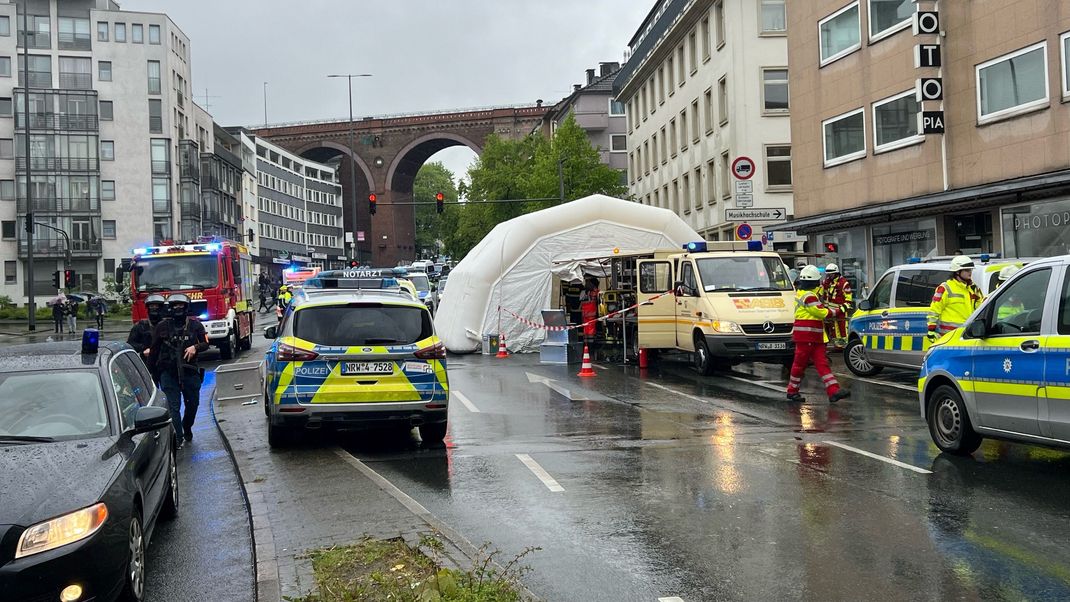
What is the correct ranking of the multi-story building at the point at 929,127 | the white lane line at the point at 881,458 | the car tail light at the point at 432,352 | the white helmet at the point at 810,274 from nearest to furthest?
the white lane line at the point at 881,458
the car tail light at the point at 432,352
the white helmet at the point at 810,274
the multi-story building at the point at 929,127

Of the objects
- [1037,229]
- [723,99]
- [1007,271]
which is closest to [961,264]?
[1007,271]

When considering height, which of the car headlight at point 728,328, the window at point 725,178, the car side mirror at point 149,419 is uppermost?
the window at point 725,178

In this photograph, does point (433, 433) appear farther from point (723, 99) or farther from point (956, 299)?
point (723, 99)

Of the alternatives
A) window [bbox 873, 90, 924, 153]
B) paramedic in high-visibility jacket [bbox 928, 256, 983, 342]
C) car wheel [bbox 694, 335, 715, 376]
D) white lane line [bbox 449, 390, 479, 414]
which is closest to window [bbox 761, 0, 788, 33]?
window [bbox 873, 90, 924, 153]

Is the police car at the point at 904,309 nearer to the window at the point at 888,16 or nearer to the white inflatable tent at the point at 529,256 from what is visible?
the white inflatable tent at the point at 529,256

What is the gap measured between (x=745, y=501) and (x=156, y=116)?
79375 mm

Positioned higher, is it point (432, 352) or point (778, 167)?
point (778, 167)

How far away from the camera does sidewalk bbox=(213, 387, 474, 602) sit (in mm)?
5848

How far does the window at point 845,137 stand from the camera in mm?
26703

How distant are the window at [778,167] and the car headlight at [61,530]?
39.2 m

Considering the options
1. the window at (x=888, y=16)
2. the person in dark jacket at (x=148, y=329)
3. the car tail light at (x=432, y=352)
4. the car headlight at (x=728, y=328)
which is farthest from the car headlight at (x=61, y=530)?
the window at (x=888, y=16)

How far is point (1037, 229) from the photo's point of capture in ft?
67.3

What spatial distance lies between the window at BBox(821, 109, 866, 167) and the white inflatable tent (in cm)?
460

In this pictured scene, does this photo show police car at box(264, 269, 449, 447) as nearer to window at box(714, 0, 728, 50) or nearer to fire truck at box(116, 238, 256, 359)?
fire truck at box(116, 238, 256, 359)
